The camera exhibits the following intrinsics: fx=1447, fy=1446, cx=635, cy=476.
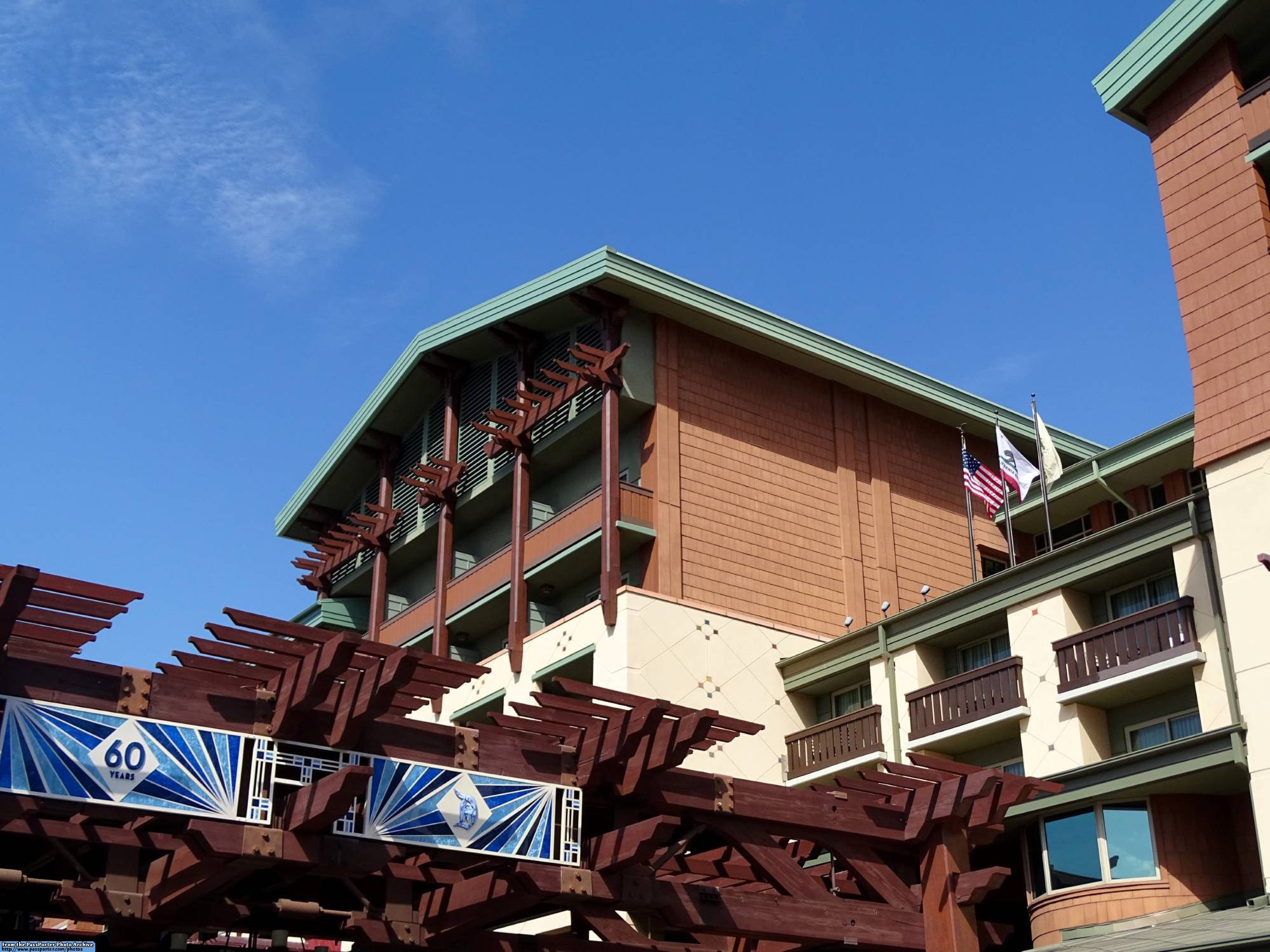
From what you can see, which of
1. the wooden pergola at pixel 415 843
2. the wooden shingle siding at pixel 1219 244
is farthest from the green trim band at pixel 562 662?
the wooden pergola at pixel 415 843

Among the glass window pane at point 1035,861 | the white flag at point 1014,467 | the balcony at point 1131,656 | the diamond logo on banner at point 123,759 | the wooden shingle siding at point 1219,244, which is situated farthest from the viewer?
the white flag at point 1014,467

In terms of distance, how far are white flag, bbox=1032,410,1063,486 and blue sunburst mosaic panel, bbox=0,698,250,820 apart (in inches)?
873

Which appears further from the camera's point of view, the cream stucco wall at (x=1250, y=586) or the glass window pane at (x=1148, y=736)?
the glass window pane at (x=1148, y=736)

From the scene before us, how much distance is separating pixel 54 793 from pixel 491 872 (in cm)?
444

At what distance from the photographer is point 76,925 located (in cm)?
2305

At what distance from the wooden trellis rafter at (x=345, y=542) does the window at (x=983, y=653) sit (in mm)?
18039

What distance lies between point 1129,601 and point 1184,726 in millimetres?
2788

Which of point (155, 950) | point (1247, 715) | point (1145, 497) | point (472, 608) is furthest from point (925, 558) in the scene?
point (155, 950)

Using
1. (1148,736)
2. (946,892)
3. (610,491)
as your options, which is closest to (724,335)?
(610,491)

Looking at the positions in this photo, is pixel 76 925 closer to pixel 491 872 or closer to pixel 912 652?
pixel 491 872

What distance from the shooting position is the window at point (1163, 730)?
26.1m

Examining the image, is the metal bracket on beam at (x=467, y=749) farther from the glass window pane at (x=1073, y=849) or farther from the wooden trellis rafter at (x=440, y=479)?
the wooden trellis rafter at (x=440, y=479)

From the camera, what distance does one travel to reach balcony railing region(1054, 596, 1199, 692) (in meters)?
25.3

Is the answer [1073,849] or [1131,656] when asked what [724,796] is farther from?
[1131,656]
